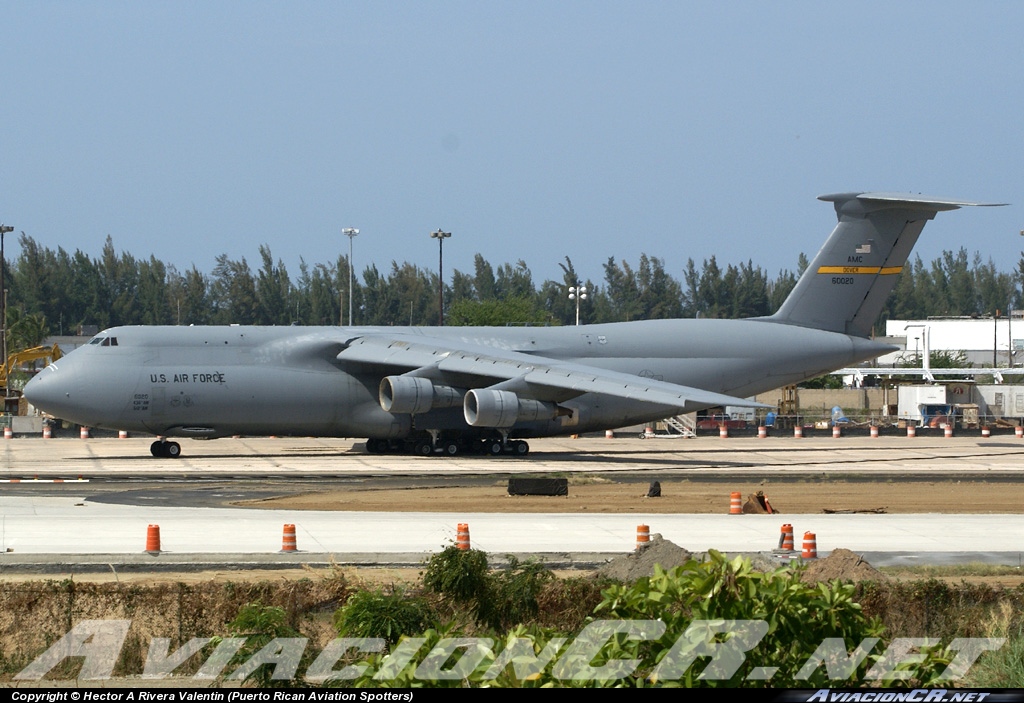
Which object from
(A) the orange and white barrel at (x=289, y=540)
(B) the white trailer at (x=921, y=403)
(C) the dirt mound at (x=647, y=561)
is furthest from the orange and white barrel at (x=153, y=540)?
(B) the white trailer at (x=921, y=403)

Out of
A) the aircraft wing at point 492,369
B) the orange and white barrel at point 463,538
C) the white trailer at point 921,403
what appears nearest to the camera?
the orange and white barrel at point 463,538

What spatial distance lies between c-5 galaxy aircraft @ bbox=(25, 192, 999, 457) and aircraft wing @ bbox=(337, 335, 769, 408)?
0.19 ft

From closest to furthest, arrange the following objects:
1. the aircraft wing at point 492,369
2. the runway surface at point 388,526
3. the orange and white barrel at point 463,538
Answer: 1. the orange and white barrel at point 463,538
2. the runway surface at point 388,526
3. the aircraft wing at point 492,369

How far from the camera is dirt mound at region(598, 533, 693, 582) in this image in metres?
14.2

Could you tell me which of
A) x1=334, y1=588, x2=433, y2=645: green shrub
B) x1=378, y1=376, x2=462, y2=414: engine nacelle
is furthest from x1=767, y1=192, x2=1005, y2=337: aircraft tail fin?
x1=334, y1=588, x2=433, y2=645: green shrub

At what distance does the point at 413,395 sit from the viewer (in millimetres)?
35594

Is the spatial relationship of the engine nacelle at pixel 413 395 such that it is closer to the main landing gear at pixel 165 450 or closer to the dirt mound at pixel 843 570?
the main landing gear at pixel 165 450

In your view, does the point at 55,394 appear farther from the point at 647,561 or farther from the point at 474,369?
the point at 647,561

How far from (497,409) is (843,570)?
21.1 metres

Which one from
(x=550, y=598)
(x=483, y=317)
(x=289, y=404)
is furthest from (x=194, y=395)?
(x=483, y=317)

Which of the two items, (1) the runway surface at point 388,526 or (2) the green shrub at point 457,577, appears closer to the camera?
(2) the green shrub at point 457,577

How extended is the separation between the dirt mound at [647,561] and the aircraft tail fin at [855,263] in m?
28.0

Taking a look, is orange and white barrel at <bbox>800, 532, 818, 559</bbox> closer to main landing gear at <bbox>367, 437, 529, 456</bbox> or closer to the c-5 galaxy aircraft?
the c-5 galaxy aircraft

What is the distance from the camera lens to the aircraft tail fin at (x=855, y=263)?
41188mm
